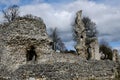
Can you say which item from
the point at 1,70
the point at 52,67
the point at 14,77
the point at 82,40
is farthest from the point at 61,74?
the point at 82,40

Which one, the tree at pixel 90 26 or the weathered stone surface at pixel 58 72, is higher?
the tree at pixel 90 26

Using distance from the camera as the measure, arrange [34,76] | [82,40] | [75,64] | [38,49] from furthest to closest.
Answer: [82,40]
[38,49]
[75,64]
[34,76]

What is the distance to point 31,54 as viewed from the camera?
742 inches

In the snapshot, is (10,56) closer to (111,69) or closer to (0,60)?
(0,60)

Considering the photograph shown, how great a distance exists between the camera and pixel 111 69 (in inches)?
738

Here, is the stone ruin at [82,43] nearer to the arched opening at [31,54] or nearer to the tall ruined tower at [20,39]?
the arched opening at [31,54]

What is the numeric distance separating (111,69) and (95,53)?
1610 cm

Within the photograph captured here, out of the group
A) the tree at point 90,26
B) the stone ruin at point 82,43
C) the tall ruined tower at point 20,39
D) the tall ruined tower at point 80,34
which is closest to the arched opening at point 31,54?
the tall ruined tower at point 20,39

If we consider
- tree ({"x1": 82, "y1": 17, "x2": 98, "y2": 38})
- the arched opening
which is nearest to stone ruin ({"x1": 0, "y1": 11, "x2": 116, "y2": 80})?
the arched opening

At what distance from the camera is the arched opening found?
709 inches

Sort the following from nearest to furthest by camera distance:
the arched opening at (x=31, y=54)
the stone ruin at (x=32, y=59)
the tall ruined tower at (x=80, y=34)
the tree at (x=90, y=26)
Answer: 1. the stone ruin at (x=32, y=59)
2. the arched opening at (x=31, y=54)
3. the tall ruined tower at (x=80, y=34)
4. the tree at (x=90, y=26)

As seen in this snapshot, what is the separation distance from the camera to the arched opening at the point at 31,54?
709 inches

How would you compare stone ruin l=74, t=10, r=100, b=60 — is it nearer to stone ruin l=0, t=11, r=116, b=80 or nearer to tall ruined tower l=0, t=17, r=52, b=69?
stone ruin l=0, t=11, r=116, b=80

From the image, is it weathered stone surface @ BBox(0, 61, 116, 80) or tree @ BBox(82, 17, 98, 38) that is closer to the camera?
weathered stone surface @ BBox(0, 61, 116, 80)
